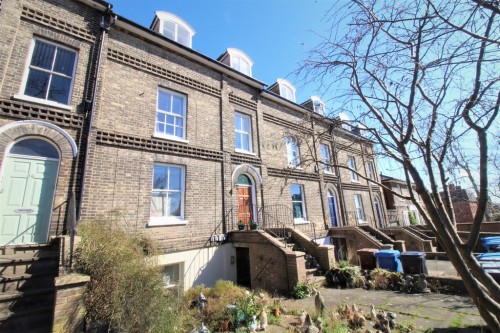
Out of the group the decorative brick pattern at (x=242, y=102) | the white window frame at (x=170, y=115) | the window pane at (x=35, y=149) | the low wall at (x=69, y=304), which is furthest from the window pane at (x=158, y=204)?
the decorative brick pattern at (x=242, y=102)

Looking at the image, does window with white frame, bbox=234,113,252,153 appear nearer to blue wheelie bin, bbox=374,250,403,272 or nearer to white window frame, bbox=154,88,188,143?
white window frame, bbox=154,88,188,143

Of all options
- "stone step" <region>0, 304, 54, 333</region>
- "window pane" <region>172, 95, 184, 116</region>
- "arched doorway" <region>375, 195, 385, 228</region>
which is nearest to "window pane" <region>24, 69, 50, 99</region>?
"window pane" <region>172, 95, 184, 116</region>

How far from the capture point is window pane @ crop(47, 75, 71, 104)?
24.6 feet

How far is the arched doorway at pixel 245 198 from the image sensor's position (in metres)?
11.3

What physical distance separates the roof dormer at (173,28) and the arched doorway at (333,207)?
40.3ft

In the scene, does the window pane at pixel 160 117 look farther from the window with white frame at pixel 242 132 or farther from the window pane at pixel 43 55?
the window with white frame at pixel 242 132

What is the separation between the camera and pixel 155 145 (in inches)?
356

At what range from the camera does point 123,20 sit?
29.8 feet

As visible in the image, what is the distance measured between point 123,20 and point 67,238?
7.69 m

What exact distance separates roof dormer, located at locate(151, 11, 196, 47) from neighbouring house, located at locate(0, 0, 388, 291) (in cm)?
5

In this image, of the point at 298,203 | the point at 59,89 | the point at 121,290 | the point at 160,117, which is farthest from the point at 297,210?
the point at 59,89

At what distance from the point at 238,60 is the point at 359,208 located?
44.2 ft

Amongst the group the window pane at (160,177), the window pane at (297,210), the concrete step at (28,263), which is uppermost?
the window pane at (160,177)

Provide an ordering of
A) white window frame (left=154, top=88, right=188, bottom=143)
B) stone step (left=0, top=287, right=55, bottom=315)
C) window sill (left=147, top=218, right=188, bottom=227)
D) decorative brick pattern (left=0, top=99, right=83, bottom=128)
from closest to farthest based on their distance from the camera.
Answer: stone step (left=0, top=287, right=55, bottom=315), decorative brick pattern (left=0, top=99, right=83, bottom=128), window sill (left=147, top=218, right=188, bottom=227), white window frame (left=154, top=88, right=188, bottom=143)
